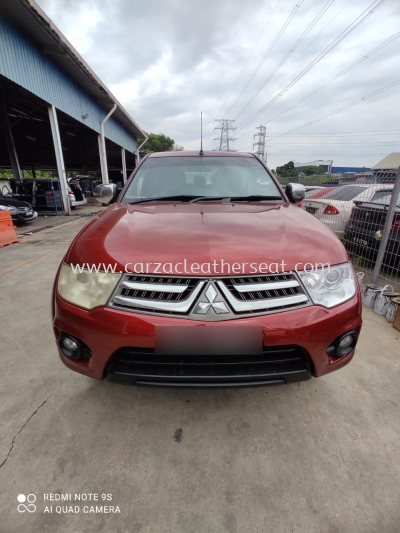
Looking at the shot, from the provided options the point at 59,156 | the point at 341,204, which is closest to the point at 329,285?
the point at 341,204

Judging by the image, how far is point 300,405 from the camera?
1654 mm

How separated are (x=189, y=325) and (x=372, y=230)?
3371 mm

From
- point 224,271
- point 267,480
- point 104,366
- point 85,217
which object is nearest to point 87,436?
point 104,366

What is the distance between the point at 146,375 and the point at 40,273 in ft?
11.8

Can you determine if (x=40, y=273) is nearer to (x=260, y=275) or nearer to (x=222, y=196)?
(x=222, y=196)

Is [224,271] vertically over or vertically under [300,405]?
over

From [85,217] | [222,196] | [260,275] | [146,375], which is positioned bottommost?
[85,217]

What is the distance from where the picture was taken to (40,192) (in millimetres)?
10398

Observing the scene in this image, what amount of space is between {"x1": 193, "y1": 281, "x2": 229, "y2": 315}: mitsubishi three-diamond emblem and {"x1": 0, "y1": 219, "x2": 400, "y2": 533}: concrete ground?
2.58ft

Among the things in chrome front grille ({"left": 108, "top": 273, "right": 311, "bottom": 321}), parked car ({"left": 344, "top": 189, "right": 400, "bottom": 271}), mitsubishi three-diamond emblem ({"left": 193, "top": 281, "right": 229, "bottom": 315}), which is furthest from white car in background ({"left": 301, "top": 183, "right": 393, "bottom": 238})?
mitsubishi three-diamond emblem ({"left": 193, "top": 281, "right": 229, "bottom": 315})

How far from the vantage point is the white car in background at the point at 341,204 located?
4023 millimetres

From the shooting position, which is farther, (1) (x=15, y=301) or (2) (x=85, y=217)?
(2) (x=85, y=217)

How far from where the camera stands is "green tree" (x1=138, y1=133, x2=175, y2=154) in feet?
148

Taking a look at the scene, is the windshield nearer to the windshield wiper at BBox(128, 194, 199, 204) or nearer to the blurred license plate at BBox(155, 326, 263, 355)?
the windshield wiper at BBox(128, 194, 199, 204)
